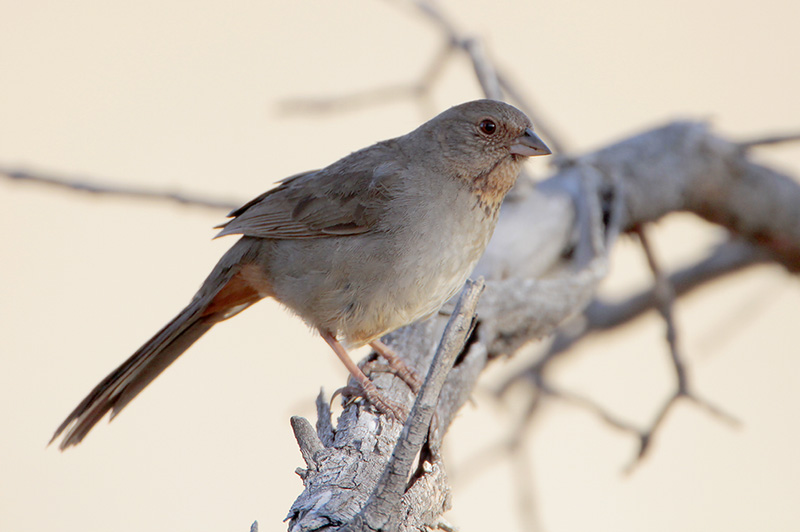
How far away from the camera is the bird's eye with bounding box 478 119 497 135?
3.62 meters

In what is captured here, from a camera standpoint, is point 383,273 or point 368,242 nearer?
point 383,273

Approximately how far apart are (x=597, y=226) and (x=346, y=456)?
2036mm

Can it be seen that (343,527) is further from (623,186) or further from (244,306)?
(623,186)

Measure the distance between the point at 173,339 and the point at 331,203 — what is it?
3.12 ft

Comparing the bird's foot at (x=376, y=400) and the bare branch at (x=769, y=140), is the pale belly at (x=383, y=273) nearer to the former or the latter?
the bird's foot at (x=376, y=400)

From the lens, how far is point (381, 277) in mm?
3338

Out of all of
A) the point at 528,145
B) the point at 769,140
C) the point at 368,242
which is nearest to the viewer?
the point at 368,242

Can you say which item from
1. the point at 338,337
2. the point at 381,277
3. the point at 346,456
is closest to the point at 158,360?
the point at 338,337

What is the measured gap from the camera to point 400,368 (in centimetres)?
335

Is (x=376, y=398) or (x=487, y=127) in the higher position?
(x=487, y=127)

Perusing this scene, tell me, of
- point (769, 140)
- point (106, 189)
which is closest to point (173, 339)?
point (106, 189)

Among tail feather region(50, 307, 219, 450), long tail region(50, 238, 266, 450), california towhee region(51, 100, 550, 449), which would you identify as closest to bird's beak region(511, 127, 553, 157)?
california towhee region(51, 100, 550, 449)

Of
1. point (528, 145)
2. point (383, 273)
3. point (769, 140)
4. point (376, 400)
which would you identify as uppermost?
point (528, 145)

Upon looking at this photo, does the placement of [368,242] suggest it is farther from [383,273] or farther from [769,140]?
[769,140]
